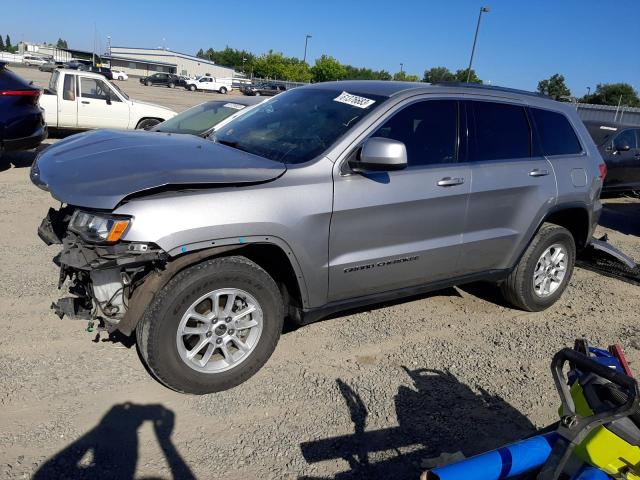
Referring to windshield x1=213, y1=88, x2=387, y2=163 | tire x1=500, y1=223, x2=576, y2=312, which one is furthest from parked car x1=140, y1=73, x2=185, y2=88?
tire x1=500, y1=223, x2=576, y2=312

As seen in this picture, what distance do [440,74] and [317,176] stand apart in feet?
215

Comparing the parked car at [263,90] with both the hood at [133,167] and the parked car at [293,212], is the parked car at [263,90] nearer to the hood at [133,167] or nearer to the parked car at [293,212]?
the parked car at [293,212]

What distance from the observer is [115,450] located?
9.04ft

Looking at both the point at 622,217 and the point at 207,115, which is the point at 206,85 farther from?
the point at 622,217

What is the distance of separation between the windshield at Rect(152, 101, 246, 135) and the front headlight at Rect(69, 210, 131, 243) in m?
4.61

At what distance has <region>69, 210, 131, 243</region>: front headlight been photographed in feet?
9.35

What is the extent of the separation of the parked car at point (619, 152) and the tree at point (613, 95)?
177 feet

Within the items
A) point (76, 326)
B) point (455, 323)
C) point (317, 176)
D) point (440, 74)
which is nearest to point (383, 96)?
point (317, 176)

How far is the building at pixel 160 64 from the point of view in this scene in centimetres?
9775

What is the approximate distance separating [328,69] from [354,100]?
77.7 metres

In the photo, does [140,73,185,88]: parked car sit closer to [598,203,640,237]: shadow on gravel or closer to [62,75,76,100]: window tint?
[62,75,76,100]: window tint

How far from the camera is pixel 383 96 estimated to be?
387 cm

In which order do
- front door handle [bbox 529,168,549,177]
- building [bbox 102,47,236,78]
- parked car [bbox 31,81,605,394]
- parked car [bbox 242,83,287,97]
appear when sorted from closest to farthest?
parked car [bbox 31,81,605,394]
front door handle [bbox 529,168,549,177]
parked car [bbox 242,83,287,97]
building [bbox 102,47,236,78]

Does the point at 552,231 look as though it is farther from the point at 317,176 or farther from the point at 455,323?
the point at 317,176
